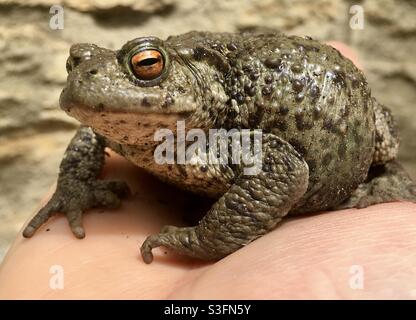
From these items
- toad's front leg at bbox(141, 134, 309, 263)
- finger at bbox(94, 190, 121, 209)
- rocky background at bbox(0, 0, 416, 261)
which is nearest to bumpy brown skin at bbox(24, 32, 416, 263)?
toad's front leg at bbox(141, 134, 309, 263)

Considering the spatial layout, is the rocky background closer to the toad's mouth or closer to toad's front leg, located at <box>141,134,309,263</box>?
the toad's mouth

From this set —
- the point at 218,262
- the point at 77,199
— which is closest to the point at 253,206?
the point at 218,262

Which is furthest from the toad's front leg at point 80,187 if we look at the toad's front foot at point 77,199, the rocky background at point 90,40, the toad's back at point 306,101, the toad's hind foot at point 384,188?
the toad's hind foot at point 384,188

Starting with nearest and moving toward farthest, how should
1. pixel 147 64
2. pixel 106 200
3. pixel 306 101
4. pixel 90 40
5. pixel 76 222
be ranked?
1. pixel 147 64
2. pixel 306 101
3. pixel 76 222
4. pixel 106 200
5. pixel 90 40

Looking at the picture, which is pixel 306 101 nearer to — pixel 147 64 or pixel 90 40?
pixel 147 64

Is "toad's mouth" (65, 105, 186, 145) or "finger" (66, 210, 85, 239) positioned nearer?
"toad's mouth" (65, 105, 186, 145)

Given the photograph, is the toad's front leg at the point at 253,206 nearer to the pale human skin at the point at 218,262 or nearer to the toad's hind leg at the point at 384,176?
the pale human skin at the point at 218,262

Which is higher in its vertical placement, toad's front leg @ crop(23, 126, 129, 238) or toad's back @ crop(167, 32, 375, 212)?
toad's back @ crop(167, 32, 375, 212)
